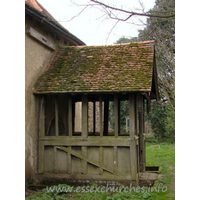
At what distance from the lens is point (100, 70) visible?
27.1 feet

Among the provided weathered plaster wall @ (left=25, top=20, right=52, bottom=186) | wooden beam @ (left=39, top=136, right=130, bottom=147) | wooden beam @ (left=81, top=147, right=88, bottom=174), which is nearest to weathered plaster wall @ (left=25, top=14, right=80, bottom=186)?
weathered plaster wall @ (left=25, top=20, right=52, bottom=186)

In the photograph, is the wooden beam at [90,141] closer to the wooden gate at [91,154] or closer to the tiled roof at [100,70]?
the wooden gate at [91,154]

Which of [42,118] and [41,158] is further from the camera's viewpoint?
[42,118]

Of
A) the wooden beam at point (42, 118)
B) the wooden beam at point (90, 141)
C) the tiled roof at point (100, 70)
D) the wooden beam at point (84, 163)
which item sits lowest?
A: the wooden beam at point (84, 163)

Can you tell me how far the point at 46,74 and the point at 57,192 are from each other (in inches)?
150

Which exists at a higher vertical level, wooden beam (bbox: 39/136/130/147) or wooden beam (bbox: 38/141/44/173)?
wooden beam (bbox: 39/136/130/147)

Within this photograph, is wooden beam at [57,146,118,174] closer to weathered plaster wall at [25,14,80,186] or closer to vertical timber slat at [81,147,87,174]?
vertical timber slat at [81,147,87,174]

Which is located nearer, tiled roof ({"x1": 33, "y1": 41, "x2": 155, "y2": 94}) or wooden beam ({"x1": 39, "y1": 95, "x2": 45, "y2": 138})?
tiled roof ({"x1": 33, "y1": 41, "x2": 155, "y2": 94})

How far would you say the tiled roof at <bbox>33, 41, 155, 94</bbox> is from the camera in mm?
7477

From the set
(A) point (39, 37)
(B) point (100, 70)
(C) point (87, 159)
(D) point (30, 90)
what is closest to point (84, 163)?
(C) point (87, 159)

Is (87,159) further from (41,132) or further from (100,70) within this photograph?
(100,70)

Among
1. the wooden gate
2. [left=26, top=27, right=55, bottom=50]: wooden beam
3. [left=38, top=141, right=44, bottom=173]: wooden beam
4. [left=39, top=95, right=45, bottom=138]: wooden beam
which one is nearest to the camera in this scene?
the wooden gate

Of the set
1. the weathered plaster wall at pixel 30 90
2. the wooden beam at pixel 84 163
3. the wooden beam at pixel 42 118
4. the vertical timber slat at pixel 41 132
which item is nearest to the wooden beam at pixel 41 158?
the vertical timber slat at pixel 41 132

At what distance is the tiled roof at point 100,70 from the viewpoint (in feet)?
24.5
